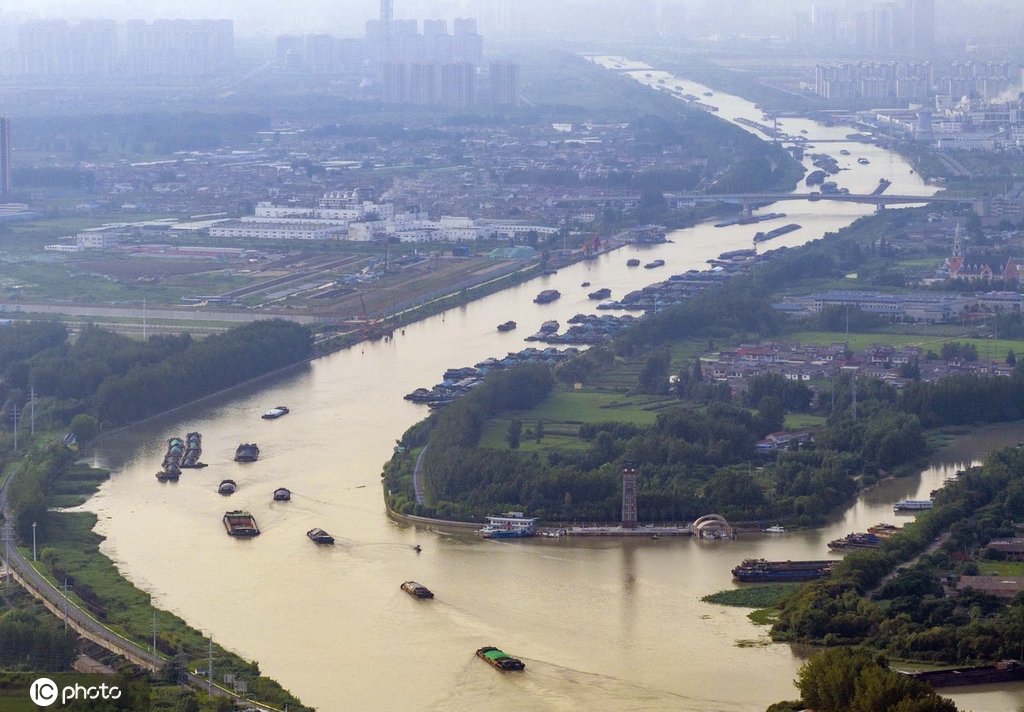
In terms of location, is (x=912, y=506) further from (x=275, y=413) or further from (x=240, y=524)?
(x=275, y=413)

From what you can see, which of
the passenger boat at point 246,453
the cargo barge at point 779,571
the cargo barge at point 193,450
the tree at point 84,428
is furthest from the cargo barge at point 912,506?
the tree at point 84,428

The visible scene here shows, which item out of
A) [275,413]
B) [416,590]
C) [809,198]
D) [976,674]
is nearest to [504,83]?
[809,198]

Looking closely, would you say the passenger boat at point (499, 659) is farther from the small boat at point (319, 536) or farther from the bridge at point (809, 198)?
the bridge at point (809, 198)

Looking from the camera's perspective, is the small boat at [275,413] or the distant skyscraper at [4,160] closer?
the small boat at [275,413]

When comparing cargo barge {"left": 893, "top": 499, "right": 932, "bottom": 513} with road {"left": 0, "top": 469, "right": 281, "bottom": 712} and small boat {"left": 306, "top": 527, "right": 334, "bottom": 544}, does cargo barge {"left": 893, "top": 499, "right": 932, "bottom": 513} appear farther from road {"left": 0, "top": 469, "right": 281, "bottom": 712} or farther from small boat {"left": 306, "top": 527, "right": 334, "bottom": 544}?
road {"left": 0, "top": 469, "right": 281, "bottom": 712}

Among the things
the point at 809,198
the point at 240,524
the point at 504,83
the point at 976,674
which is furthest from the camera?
the point at 504,83

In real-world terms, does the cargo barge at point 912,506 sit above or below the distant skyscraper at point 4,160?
above
